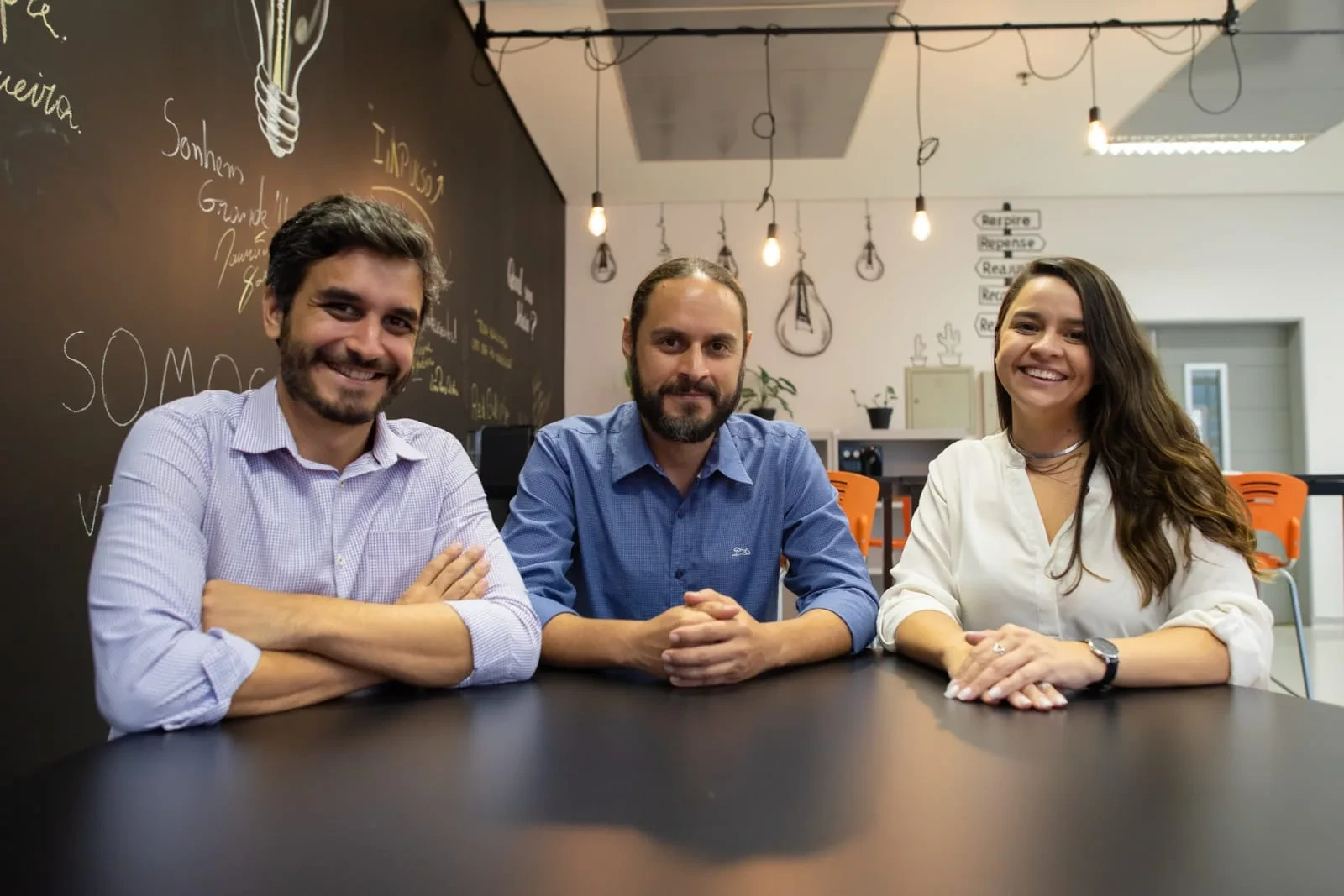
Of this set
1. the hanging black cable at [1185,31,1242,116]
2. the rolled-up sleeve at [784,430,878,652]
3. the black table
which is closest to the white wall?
the hanging black cable at [1185,31,1242,116]

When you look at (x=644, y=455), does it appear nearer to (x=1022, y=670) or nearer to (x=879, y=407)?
(x=1022, y=670)

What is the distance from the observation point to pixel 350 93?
2520 mm

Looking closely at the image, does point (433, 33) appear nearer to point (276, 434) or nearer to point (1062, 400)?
point (276, 434)

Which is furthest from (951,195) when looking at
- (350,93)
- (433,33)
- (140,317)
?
(140,317)

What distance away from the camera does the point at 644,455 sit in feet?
4.91

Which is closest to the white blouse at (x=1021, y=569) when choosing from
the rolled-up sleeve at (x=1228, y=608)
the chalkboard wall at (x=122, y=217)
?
the rolled-up sleeve at (x=1228, y=608)

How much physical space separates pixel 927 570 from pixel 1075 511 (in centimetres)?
27

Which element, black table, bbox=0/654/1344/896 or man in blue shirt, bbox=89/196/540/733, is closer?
black table, bbox=0/654/1344/896

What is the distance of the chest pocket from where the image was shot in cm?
122

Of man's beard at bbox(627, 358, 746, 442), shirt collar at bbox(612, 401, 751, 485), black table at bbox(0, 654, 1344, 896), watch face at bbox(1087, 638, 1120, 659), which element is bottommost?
black table at bbox(0, 654, 1344, 896)

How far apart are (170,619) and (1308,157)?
6724 millimetres

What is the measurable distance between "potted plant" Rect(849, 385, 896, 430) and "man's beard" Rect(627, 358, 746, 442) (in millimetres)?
4392

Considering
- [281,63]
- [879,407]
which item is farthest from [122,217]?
[879,407]

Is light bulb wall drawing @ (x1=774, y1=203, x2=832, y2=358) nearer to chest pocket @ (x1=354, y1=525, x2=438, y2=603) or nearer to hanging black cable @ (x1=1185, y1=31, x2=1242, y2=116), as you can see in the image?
hanging black cable @ (x1=1185, y1=31, x2=1242, y2=116)
